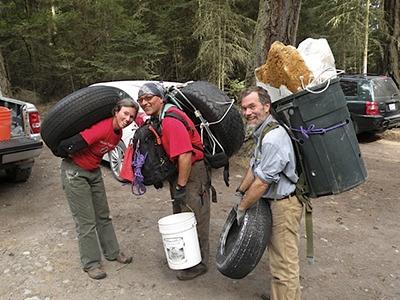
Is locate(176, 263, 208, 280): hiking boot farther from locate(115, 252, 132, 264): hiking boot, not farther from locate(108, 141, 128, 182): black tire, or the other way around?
locate(108, 141, 128, 182): black tire

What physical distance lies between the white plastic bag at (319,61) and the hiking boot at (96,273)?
2570mm

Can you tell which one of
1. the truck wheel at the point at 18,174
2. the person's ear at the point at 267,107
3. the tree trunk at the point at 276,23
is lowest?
the truck wheel at the point at 18,174

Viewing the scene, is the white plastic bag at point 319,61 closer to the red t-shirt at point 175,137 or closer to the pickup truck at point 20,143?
the red t-shirt at point 175,137

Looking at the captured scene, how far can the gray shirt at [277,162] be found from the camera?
2395 mm

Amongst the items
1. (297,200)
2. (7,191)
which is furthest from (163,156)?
(7,191)

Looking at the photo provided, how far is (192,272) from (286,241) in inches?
46.6

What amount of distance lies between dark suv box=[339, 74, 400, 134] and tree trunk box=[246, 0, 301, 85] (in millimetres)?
3989

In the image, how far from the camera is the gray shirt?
7.86 feet

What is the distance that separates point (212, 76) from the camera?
12.5 meters

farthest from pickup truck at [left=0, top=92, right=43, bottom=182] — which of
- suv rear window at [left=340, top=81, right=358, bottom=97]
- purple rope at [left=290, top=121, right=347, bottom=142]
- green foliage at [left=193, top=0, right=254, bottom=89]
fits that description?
suv rear window at [left=340, top=81, right=358, bottom=97]

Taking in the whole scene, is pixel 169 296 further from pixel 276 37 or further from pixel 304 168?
pixel 276 37

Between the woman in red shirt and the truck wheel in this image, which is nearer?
the woman in red shirt

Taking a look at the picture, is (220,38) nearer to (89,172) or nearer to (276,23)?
(276,23)

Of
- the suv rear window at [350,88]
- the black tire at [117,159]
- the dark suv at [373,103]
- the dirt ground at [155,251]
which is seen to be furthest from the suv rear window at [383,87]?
the black tire at [117,159]
